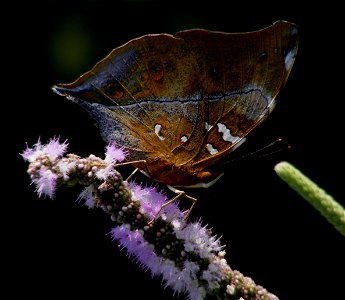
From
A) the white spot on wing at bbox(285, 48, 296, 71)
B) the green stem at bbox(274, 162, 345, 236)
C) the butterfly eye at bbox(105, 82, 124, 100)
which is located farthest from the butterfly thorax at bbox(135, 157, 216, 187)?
the green stem at bbox(274, 162, 345, 236)

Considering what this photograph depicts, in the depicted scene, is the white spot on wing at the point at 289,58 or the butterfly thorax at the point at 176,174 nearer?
the white spot on wing at the point at 289,58

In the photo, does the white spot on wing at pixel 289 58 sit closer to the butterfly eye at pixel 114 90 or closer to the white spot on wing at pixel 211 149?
the white spot on wing at pixel 211 149

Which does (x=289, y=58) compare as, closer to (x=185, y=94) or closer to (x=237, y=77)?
(x=237, y=77)

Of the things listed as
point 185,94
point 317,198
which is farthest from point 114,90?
point 317,198

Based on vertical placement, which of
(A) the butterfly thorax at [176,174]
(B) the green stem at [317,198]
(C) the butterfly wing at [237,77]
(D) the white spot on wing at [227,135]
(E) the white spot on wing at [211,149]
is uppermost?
(C) the butterfly wing at [237,77]

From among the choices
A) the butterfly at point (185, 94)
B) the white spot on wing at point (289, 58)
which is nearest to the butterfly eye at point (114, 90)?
the butterfly at point (185, 94)

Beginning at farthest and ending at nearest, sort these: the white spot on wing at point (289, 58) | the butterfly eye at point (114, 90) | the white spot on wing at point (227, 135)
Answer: the butterfly eye at point (114, 90), the white spot on wing at point (227, 135), the white spot on wing at point (289, 58)

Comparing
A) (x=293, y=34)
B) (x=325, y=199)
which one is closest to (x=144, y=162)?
(x=293, y=34)
